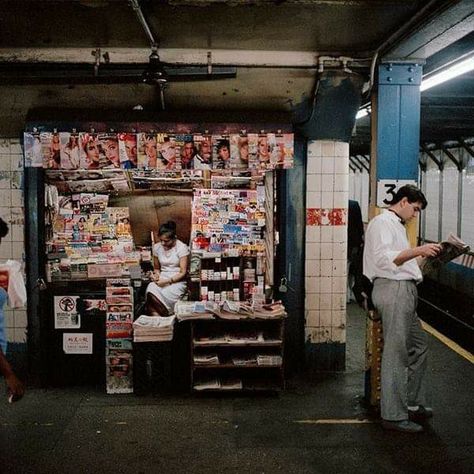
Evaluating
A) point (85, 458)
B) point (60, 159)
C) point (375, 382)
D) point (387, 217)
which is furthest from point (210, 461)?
point (60, 159)

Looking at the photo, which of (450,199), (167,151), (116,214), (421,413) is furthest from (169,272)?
(450,199)

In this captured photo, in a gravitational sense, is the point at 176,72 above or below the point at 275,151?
above

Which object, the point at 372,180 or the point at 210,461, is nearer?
the point at 210,461

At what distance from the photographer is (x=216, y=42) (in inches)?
250

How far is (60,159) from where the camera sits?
23.2 ft

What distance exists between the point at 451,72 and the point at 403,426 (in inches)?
146

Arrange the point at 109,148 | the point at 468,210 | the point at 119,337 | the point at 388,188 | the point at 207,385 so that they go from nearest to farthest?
the point at 388,188, the point at 207,385, the point at 119,337, the point at 109,148, the point at 468,210

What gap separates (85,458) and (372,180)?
3.96 meters

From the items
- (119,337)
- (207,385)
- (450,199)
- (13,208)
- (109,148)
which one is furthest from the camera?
(450,199)

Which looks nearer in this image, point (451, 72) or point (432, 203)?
point (451, 72)

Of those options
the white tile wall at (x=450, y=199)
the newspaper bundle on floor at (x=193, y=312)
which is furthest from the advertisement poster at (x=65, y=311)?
the white tile wall at (x=450, y=199)

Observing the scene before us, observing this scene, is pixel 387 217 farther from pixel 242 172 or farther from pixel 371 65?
pixel 242 172

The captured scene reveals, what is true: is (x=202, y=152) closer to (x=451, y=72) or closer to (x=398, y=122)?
(x=398, y=122)

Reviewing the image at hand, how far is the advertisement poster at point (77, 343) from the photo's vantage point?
7.12m
